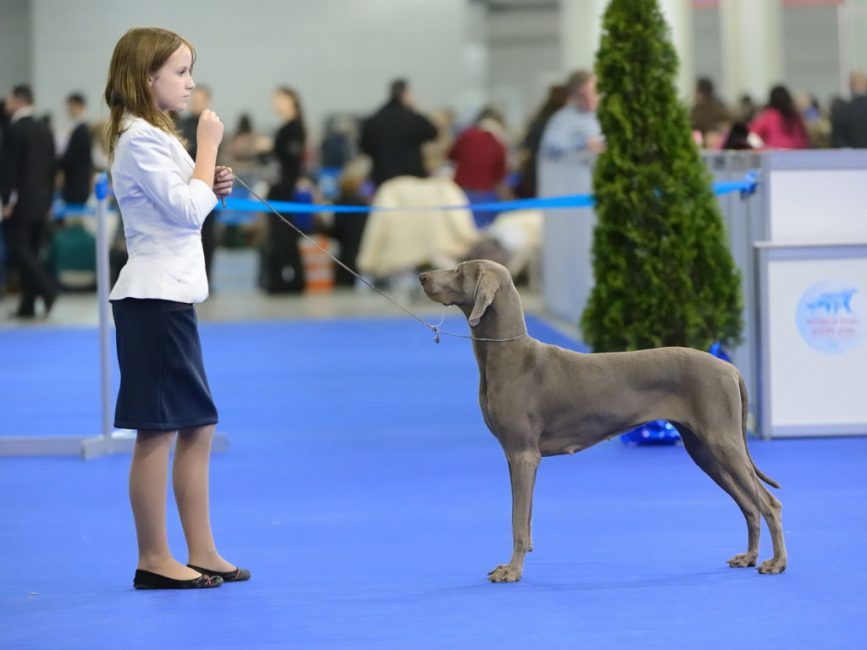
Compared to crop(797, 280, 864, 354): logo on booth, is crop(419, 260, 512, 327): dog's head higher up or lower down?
higher up

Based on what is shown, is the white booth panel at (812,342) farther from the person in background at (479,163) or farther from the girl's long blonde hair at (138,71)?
the person in background at (479,163)

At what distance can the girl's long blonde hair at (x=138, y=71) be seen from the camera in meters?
4.36

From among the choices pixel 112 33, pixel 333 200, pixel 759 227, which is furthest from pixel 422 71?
pixel 759 227

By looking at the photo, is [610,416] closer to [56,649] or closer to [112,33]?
[56,649]

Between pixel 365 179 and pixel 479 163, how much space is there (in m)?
1.75

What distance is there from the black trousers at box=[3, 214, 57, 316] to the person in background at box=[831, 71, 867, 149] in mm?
7007

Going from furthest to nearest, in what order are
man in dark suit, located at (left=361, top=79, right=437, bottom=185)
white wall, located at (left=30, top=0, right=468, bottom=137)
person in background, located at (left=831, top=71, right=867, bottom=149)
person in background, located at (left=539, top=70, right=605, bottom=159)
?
white wall, located at (left=30, top=0, right=468, bottom=137)
man in dark suit, located at (left=361, top=79, right=437, bottom=185)
person in background, located at (left=831, top=71, right=867, bottom=149)
person in background, located at (left=539, top=70, right=605, bottom=159)

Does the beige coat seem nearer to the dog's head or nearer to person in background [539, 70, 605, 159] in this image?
person in background [539, 70, 605, 159]

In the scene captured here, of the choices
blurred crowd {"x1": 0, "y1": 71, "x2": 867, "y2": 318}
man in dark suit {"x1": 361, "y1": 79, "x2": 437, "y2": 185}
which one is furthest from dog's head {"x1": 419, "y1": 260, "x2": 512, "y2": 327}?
man in dark suit {"x1": 361, "y1": 79, "x2": 437, "y2": 185}

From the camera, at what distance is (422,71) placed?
1059 inches

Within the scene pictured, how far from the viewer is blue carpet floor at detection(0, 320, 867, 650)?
3.96 metres

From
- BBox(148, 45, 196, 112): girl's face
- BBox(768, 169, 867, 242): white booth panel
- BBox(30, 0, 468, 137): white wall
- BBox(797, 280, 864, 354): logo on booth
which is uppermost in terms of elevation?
BBox(30, 0, 468, 137): white wall

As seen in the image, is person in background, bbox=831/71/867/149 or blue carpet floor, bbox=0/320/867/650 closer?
blue carpet floor, bbox=0/320/867/650

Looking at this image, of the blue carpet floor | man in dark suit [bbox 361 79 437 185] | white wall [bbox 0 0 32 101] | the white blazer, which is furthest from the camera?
white wall [bbox 0 0 32 101]
